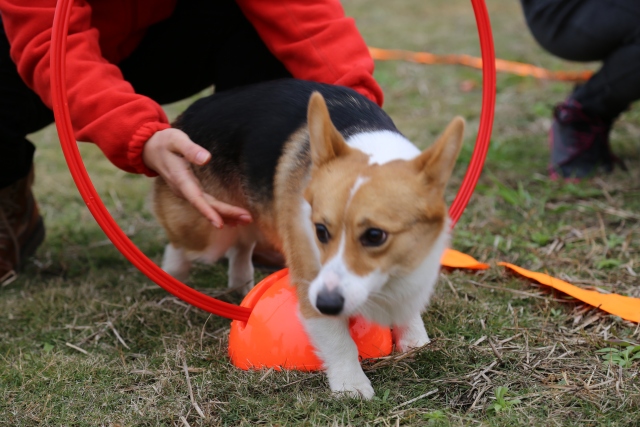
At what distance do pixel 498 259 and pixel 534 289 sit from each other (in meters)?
0.40

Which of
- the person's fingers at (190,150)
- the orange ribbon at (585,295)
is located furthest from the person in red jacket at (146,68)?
the orange ribbon at (585,295)

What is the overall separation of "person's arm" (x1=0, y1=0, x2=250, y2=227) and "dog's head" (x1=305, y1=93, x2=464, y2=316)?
50cm

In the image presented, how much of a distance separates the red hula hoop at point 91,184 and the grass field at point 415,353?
0.27 metres

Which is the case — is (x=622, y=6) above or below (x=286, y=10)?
below

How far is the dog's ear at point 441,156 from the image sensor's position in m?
2.25

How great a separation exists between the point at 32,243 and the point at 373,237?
250 cm

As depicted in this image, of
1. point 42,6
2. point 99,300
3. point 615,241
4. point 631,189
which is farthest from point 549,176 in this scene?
point 42,6

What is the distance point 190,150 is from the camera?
259 centimetres

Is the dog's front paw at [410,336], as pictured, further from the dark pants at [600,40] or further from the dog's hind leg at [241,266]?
the dark pants at [600,40]

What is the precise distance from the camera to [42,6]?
282 centimetres

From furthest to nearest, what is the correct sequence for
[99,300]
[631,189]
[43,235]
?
[631,189] → [43,235] → [99,300]

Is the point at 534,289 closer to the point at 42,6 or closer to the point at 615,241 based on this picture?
the point at 615,241

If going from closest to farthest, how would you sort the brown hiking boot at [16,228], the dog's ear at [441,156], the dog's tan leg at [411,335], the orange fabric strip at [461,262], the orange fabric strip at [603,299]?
the dog's ear at [441,156]
the dog's tan leg at [411,335]
the orange fabric strip at [603,299]
the orange fabric strip at [461,262]
the brown hiking boot at [16,228]

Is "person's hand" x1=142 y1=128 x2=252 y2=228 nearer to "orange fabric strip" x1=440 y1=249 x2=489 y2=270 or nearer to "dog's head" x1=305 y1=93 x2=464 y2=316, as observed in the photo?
"dog's head" x1=305 y1=93 x2=464 y2=316
